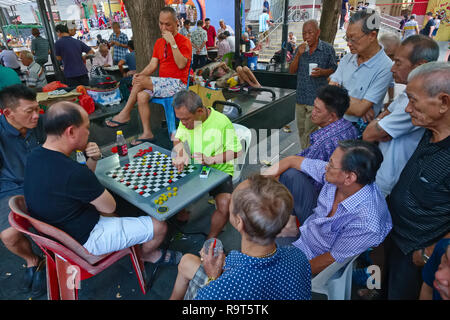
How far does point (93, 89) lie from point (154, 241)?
12.6ft

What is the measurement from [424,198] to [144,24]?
3695 mm

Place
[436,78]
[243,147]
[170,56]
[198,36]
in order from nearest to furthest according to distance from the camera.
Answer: [436,78], [243,147], [170,56], [198,36]

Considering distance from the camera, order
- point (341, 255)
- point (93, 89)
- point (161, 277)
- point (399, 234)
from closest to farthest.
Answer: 1. point (341, 255)
2. point (399, 234)
3. point (161, 277)
4. point (93, 89)

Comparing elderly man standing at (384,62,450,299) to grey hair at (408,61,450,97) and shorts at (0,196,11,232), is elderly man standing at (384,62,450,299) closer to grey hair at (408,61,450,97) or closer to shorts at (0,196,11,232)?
grey hair at (408,61,450,97)

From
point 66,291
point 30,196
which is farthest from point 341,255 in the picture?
point 30,196

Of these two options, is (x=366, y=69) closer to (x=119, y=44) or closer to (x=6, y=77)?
(x=6, y=77)

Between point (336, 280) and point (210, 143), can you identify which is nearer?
point (336, 280)

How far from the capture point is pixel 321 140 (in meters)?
2.23

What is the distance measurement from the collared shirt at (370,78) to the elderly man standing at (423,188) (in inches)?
36.1

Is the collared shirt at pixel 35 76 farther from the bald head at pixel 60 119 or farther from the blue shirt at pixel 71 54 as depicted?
the bald head at pixel 60 119

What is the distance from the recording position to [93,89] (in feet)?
15.5

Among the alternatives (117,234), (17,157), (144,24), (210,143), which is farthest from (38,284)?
(144,24)

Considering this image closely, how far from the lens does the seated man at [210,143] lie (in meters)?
2.23
